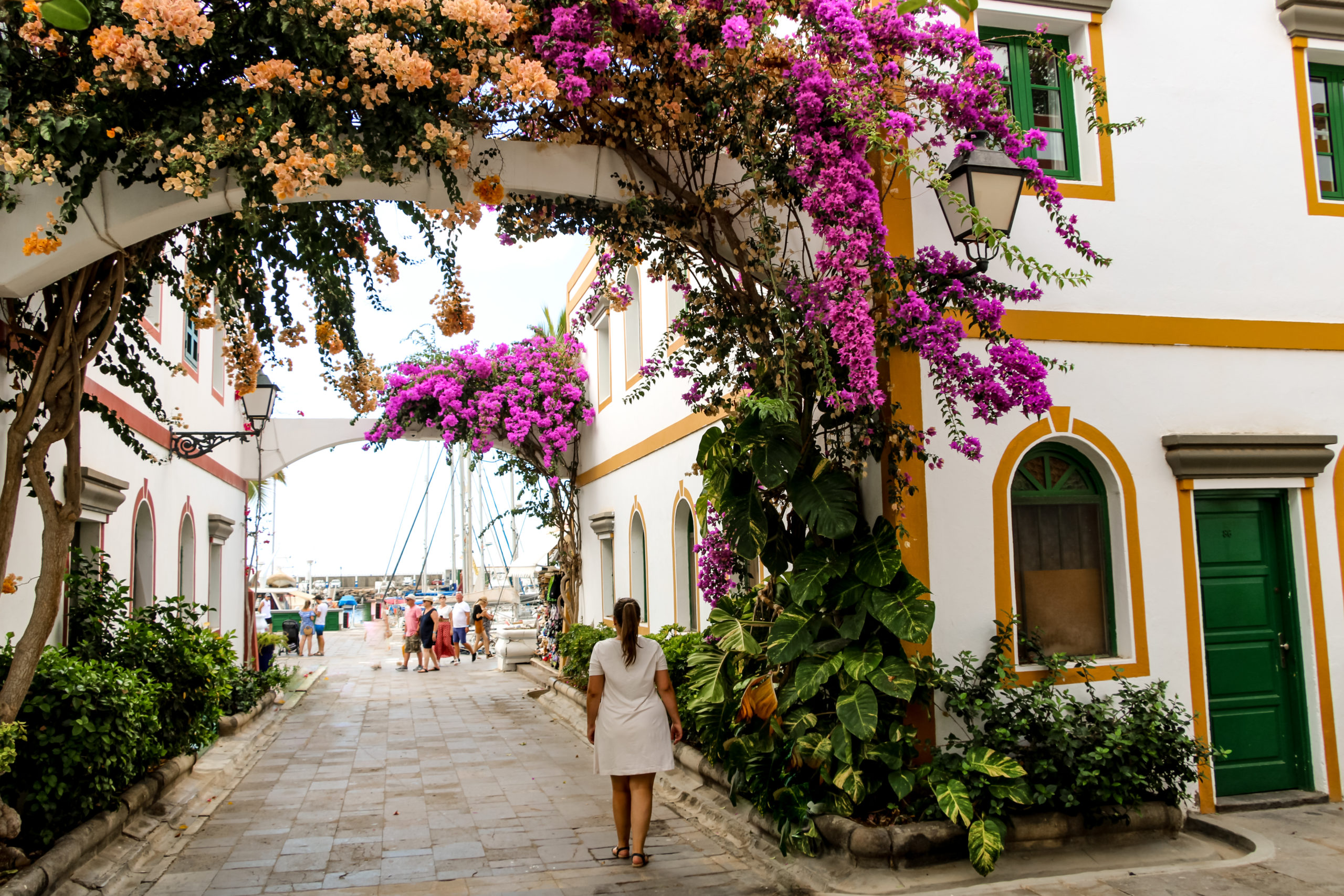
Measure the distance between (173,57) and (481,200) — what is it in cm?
169

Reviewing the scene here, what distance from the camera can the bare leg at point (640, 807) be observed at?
6.36 meters

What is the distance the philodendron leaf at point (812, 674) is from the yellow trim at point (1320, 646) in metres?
3.64

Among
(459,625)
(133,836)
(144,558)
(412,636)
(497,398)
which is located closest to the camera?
(133,836)

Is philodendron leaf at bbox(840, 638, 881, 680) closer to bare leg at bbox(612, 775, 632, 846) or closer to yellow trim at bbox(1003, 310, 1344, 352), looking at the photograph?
bare leg at bbox(612, 775, 632, 846)

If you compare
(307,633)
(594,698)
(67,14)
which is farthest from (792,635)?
(307,633)

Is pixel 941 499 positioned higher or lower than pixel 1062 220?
lower

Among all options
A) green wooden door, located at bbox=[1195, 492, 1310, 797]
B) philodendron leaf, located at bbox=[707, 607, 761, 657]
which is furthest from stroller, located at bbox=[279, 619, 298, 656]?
green wooden door, located at bbox=[1195, 492, 1310, 797]

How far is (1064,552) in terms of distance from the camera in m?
7.29

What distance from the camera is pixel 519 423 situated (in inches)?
642

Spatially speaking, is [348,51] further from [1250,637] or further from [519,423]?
[519,423]

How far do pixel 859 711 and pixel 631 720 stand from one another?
1.37 metres

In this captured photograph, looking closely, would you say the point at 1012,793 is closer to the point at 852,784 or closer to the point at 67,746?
the point at 852,784

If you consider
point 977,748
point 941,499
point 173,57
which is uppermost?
point 173,57

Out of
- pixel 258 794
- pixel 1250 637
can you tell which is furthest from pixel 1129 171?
pixel 258 794
